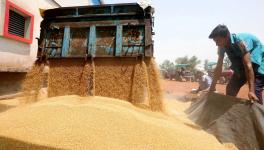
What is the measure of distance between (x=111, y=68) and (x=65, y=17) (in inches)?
56.1

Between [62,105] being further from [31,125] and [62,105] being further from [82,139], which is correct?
[82,139]

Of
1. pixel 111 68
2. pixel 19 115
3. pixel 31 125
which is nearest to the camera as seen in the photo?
pixel 31 125

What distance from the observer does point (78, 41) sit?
405 centimetres

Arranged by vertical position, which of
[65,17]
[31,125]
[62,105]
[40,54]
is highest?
[65,17]

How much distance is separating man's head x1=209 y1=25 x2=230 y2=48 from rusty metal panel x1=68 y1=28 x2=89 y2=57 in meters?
2.28

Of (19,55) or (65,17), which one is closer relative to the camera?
(65,17)

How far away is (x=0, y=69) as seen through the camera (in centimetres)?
509

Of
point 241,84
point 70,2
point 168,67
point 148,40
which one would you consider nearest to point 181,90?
point 70,2

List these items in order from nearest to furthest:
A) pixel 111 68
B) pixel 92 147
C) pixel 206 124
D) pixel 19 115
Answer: pixel 92 147 < pixel 19 115 < pixel 206 124 < pixel 111 68

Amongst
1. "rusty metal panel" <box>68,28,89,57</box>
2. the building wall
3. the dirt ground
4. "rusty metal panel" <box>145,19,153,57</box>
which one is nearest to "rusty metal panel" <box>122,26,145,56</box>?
"rusty metal panel" <box>145,19,153,57</box>

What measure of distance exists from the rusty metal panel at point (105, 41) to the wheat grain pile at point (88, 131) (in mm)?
1242

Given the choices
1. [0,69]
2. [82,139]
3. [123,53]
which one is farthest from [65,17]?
[82,139]

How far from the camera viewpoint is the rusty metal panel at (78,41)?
3975 millimetres

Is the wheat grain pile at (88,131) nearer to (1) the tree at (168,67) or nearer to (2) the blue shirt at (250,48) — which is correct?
(2) the blue shirt at (250,48)
